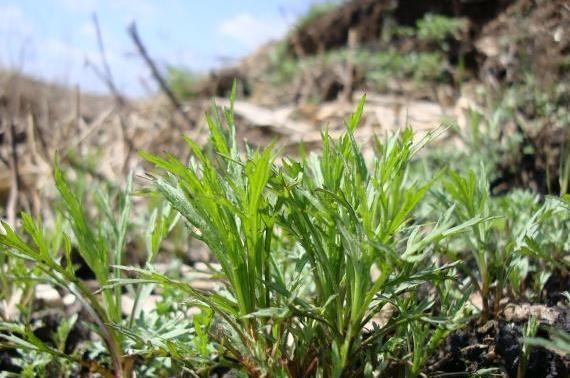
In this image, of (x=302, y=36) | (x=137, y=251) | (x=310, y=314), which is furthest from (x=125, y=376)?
(x=302, y=36)

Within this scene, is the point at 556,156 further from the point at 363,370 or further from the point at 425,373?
the point at 363,370

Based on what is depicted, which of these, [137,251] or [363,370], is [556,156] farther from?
[137,251]

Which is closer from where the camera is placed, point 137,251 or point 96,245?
point 96,245

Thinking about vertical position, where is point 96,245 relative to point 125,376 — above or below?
above

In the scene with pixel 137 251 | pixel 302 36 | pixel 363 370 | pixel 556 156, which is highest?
→ pixel 302 36

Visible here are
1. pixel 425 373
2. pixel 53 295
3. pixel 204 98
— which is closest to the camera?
pixel 425 373

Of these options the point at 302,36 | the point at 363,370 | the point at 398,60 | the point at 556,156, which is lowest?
the point at 363,370

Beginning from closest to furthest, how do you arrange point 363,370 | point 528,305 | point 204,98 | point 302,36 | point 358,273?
point 358,273 < point 363,370 < point 528,305 < point 204,98 < point 302,36

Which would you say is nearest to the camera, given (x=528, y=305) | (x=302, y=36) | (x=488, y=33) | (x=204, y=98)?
(x=528, y=305)

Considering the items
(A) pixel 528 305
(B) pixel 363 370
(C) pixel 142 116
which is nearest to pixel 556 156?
(A) pixel 528 305
